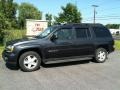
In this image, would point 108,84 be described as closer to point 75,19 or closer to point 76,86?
point 76,86

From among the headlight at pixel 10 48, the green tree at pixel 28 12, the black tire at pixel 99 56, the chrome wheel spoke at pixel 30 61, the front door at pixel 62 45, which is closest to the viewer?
the headlight at pixel 10 48

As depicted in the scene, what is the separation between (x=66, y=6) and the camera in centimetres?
3906

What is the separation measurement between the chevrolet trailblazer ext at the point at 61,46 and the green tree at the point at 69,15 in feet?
83.5

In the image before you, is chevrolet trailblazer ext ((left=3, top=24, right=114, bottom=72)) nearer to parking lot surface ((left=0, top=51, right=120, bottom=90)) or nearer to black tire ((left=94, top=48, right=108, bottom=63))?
black tire ((left=94, top=48, right=108, bottom=63))

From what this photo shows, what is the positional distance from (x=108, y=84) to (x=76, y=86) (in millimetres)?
1033

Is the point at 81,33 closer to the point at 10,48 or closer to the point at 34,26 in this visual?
the point at 10,48

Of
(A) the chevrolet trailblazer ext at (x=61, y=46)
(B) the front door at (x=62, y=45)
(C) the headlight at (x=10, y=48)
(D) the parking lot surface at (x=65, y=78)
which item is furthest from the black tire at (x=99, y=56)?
(C) the headlight at (x=10, y=48)

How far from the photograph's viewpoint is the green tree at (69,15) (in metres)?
37.4

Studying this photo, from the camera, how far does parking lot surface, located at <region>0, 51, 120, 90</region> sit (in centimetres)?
730

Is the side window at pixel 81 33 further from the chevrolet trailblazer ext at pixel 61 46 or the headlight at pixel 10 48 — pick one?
the headlight at pixel 10 48

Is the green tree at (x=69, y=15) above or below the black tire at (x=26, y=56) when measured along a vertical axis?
above

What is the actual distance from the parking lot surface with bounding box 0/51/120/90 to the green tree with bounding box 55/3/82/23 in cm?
2678

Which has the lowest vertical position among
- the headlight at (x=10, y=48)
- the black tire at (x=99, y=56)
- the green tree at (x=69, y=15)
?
the black tire at (x=99, y=56)

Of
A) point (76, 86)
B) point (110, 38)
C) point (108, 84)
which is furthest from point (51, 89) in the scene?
point (110, 38)
